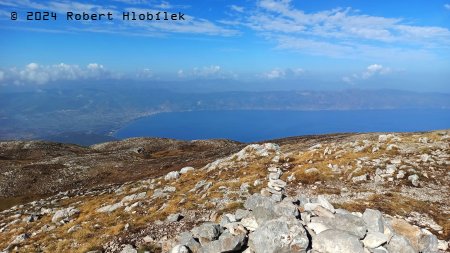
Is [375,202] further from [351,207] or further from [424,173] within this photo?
[424,173]

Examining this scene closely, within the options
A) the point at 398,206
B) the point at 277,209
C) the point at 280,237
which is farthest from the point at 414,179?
the point at 280,237

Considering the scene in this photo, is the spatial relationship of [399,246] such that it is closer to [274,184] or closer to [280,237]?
[280,237]

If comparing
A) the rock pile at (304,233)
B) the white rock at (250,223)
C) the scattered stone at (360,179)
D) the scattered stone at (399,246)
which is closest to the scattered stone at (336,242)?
the rock pile at (304,233)

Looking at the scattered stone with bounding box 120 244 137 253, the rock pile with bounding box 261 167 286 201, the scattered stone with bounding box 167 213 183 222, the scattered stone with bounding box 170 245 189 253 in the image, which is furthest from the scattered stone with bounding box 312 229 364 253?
the scattered stone with bounding box 167 213 183 222

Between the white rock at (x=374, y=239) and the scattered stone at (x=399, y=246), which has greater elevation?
the white rock at (x=374, y=239)

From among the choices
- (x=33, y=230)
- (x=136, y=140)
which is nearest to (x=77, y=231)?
(x=33, y=230)

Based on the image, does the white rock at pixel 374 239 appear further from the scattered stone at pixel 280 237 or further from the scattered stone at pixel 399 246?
the scattered stone at pixel 280 237
